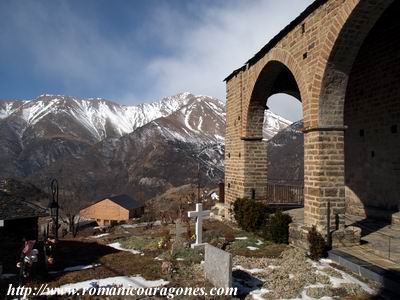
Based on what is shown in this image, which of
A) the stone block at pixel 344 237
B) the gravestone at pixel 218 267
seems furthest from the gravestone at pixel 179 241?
the stone block at pixel 344 237

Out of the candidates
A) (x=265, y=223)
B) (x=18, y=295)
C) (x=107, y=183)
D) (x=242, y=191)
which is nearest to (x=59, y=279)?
(x=18, y=295)

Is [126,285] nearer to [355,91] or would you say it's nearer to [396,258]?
[396,258]

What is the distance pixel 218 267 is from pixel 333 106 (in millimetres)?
5010

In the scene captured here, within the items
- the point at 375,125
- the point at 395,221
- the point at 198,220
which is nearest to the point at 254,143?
the point at 375,125

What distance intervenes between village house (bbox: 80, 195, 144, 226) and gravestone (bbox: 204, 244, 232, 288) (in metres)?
33.8

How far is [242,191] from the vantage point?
1369 centimetres

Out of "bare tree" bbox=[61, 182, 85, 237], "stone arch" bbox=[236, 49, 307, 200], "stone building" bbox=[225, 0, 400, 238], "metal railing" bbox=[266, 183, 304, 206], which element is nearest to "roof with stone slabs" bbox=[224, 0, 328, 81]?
"stone building" bbox=[225, 0, 400, 238]

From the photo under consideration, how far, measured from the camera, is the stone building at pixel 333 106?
8.55 metres

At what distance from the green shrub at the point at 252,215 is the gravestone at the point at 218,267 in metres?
4.84

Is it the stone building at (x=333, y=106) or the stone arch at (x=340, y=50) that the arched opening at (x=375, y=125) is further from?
the stone arch at (x=340, y=50)

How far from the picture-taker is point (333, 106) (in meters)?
8.91

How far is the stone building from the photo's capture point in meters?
8.55

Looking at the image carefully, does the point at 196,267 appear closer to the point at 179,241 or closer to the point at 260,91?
the point at 179,241

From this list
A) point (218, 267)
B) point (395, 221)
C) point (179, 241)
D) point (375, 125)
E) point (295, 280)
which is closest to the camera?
point (218, 267)
